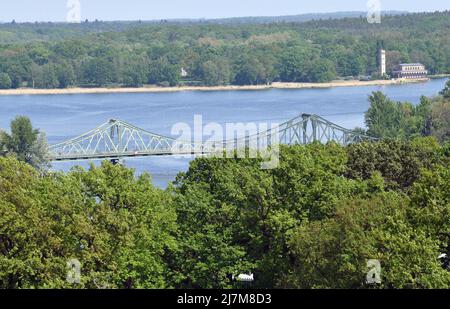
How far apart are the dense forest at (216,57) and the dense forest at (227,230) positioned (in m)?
83.1

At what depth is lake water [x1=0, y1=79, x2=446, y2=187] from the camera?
198ft

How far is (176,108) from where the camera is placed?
245 ft

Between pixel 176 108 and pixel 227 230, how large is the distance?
5734cm

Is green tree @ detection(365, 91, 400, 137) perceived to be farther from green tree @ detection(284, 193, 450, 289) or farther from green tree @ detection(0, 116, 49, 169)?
green tree @ detection(284, 193, 450, 289)

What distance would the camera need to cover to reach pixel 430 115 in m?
52.3

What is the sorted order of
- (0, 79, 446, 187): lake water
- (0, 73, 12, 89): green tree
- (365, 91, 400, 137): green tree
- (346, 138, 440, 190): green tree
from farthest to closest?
(0, 73, 12, 89): green tree → (0, 79, 446, 187): lake water → (365, 91, 400, 137): green tree → (346, 138, 440, 190): green tree

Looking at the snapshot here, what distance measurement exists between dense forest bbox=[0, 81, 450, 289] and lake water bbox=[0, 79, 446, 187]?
24.0 metres

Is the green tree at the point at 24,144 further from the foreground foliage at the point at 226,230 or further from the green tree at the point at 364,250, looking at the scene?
the green tree at the point at 364,250

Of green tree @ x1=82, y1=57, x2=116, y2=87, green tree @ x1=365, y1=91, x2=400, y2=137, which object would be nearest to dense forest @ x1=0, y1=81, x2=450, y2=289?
green tree @ x1=365, y1=91, x2=400, y2=137

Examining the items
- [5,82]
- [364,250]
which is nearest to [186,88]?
[5,82]

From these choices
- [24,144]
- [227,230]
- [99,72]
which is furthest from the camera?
[99,72]

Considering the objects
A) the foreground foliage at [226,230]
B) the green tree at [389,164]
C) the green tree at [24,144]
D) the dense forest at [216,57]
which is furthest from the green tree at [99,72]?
the foreground foliage at [226,230]

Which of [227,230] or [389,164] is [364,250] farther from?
[389,164]
